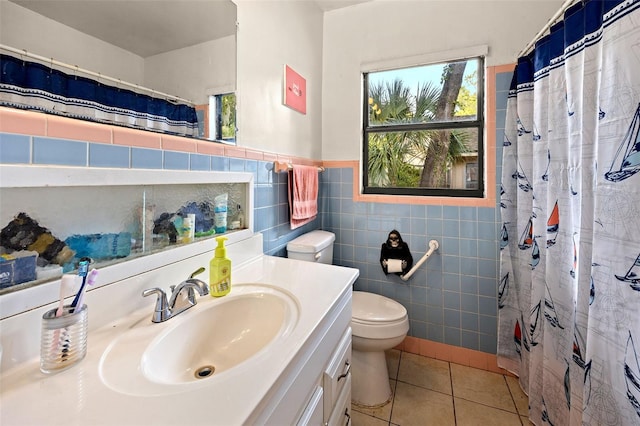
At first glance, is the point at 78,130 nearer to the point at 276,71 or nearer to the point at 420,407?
the point at 276,71

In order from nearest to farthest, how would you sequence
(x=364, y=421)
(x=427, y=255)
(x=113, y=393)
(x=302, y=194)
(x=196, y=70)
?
(x=113, y=393) → (x=196, y=70) → (x=364, y=421) → (x=302, y=194) → (x=427, y=255)

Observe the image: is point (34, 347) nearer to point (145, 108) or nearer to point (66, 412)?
point (66, 412)

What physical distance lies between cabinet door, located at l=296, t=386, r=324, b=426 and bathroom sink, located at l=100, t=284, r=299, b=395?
0.64 ft

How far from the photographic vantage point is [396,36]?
1.88 m

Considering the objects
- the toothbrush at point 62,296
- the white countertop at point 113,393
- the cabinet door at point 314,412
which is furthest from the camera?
the cabinet door at point 314,412

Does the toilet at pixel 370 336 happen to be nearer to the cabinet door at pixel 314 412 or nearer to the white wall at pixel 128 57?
the cabinet door at pixel 314 412

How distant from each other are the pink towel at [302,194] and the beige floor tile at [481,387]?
132 cm

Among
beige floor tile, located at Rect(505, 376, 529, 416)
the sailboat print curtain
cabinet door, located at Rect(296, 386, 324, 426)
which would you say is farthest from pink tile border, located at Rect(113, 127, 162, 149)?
beige floor tile, located at Rect(505, 376, 529, 416)

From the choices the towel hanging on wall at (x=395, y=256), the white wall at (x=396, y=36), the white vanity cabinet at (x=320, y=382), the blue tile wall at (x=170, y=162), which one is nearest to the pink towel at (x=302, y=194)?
the blue tile wall at (x=170, y=162)

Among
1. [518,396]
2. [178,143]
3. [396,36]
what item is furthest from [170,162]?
[518,396]

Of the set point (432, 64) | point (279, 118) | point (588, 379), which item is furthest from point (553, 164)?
point (279, 118)

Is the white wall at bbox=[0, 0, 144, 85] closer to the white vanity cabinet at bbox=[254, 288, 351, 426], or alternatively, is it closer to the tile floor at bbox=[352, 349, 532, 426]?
the white vanity cabinet at bbox=[254, 288, 351, 426]

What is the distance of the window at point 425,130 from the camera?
181 cm

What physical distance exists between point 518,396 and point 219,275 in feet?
5.79
